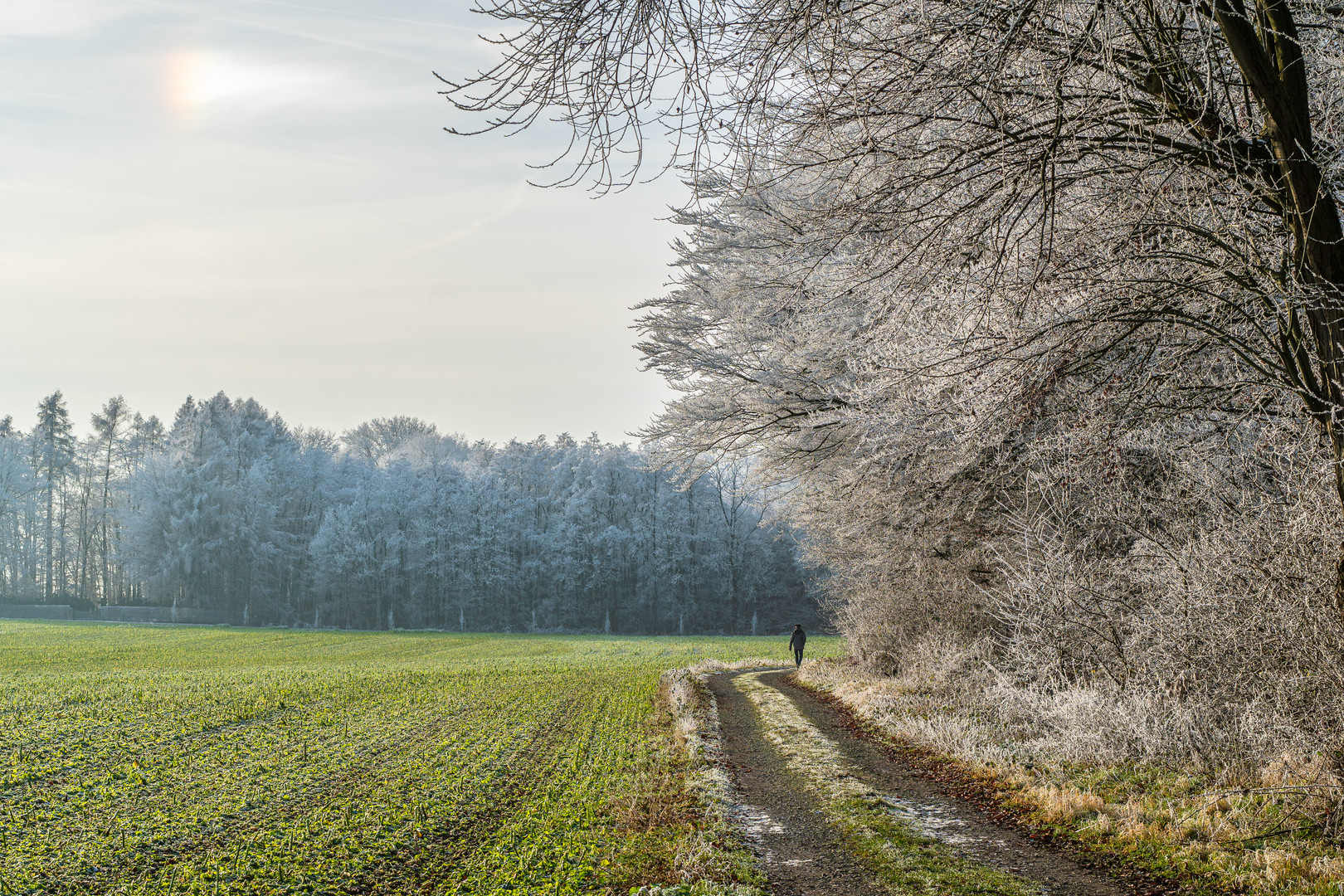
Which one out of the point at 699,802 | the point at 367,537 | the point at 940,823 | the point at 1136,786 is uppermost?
the point at 367,537

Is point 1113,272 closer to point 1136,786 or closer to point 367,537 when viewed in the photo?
point 1136,786

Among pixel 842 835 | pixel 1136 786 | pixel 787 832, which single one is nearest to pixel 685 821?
pixel 787 832

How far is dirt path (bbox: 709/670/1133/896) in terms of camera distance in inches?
236

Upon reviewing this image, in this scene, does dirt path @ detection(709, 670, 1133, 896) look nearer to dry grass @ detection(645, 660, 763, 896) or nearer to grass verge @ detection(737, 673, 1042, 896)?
grass verge @ detection(737, 673, 1042, 896)

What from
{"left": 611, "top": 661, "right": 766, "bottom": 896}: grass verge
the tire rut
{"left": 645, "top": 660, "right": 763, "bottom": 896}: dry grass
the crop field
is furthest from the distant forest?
the tire rut

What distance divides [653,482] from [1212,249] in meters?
61.7

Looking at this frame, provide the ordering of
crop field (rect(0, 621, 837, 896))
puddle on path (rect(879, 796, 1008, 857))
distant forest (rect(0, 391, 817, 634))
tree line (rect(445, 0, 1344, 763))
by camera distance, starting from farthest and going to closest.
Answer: distant forest (rect(0, 391, 817, 634)) < crop field (rect(0, 621, 837, 896)) < puddle on path (rect(879, 796, 1008, 857)) < tree line (rect(445, 0, 1344, 763))

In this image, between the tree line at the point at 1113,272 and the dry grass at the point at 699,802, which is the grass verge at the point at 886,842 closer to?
the dry grass at the point at 699,802

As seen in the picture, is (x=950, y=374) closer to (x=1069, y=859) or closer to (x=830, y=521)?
(x=1069, y=859)

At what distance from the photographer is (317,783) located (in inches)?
402

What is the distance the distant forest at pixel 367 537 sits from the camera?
206 ft

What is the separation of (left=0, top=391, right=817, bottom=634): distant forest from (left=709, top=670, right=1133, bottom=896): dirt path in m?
51.6

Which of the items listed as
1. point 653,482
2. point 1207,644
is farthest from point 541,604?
point 1207,644

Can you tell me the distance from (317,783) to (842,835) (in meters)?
6.54
